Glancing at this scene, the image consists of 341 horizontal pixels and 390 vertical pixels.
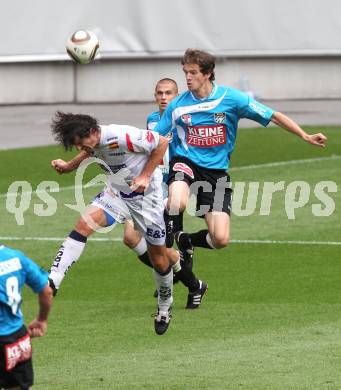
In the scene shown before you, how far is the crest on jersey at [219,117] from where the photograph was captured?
1388cm

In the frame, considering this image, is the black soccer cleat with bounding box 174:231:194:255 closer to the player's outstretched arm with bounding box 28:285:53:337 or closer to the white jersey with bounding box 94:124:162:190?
the white jersey with bounding box 94:124:162:190

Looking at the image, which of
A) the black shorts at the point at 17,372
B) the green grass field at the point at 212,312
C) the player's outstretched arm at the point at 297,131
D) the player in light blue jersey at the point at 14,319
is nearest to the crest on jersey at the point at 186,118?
the player's outstretched arm at the point at 297,131

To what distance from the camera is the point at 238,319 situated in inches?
512

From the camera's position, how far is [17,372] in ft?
26.9

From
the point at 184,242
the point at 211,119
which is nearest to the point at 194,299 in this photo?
the point at 184,242

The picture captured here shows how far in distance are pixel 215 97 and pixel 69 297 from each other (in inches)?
109

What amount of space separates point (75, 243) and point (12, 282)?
14.9ft

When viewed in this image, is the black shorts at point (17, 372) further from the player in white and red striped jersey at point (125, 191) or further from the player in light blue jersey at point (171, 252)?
the player in light blue jersey at point (171, 252)

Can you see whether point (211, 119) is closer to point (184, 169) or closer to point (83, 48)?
point (184, 169)

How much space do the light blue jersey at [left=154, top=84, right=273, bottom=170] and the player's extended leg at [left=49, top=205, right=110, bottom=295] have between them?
1.51 meters

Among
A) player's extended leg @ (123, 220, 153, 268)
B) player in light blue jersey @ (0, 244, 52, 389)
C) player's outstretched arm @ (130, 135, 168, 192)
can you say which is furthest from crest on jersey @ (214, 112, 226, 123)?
player in light blue jersey @ (0, 244, 52, 389)

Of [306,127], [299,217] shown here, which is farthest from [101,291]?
[306,127]

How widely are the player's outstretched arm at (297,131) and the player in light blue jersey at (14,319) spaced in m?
5.43

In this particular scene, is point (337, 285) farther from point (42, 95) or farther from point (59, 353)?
point (42, 95)
